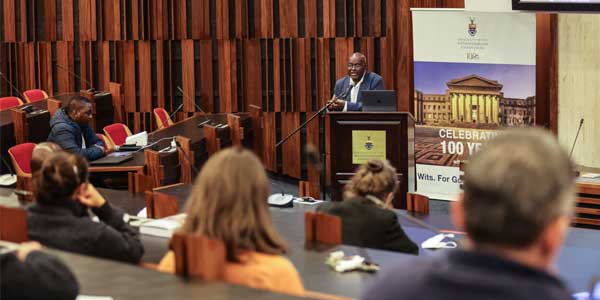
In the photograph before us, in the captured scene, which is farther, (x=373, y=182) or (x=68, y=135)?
(x=68, y=135)

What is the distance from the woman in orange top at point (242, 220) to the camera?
94.9 inches

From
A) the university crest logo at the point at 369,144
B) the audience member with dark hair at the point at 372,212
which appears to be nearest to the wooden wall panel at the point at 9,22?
the university crest logo at the point at 369,144

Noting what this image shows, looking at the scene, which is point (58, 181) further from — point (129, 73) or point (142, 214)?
point (129, 73)

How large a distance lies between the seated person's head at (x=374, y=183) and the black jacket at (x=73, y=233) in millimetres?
1064

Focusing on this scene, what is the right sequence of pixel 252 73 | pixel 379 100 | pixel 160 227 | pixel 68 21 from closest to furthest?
pixel 160 227, pixel 379 100, pixel 252 73, pixel 68 21

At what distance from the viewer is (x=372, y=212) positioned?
3859 millimetres

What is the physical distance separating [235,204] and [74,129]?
5.02m

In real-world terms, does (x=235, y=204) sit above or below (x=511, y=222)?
below

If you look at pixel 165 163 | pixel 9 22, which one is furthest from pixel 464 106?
pixel 9 22

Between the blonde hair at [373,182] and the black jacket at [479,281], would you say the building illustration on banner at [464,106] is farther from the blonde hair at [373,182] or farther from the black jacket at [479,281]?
the black jacket at [479,281]

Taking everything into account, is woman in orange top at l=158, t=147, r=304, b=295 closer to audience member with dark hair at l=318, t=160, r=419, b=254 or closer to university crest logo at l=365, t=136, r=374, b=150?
audience member with dark hair at l=318, t=160, r=419, b=254

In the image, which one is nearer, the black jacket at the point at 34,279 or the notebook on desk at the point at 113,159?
the black jacket at the point at 34,279

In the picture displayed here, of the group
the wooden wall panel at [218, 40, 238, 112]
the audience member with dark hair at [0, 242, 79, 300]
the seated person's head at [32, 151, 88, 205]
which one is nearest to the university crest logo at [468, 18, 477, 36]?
the wooden wall panel at [218, 40, 238, 112]

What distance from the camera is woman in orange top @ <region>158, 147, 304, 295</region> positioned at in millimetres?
2410
